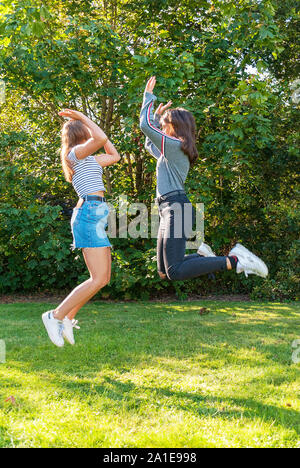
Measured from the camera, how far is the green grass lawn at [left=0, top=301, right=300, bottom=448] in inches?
95.3

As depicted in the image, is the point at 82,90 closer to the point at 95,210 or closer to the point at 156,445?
the point at 95,210

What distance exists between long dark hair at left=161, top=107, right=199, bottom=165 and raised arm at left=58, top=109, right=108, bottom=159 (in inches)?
24.6

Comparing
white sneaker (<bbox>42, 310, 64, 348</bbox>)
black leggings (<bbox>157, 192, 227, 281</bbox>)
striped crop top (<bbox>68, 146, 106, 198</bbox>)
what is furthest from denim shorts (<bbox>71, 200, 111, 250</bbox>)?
white sneaker (<bbox>42, 310, 64, 348</bbox>)

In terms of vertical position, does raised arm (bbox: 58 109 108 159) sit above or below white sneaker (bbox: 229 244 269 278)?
above

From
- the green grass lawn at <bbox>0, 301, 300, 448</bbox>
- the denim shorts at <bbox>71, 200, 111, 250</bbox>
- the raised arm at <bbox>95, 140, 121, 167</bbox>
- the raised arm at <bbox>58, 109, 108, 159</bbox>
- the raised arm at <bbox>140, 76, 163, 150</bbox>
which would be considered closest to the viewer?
the green grass lawn at <bbox>0, 301, 300, 448</bbox>

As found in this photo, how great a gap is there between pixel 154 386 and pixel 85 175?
165 centimetres

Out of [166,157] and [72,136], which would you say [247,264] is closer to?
[166,157]

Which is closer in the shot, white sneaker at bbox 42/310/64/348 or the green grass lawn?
the green grass lawn

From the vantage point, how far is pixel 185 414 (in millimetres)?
2705

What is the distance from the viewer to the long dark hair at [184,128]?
3.38 metres

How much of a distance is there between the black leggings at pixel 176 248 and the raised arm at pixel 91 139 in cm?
65

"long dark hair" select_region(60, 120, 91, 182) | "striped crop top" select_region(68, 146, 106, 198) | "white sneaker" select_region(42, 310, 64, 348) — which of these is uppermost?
"long dark hair" select_region(60, 120, 91, 182)

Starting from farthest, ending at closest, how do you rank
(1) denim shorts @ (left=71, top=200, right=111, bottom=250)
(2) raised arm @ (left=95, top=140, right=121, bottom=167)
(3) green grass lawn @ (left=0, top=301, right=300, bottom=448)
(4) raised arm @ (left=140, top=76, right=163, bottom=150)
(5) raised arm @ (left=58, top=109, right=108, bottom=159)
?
(2) raised arm @ (left=95, top=140, right=121, bottom=167) → (4) raised arm @ (left=140, top=76, right=163, bottom=150) → (1) denim shorts @ (left=71, top=200, right=111, bottom=250) → (5) raised arm @ (left=58, top=109, right=108, bottom=159) → (3) green grass lawn @ (left=0, top=301, right=300, bottom=448)

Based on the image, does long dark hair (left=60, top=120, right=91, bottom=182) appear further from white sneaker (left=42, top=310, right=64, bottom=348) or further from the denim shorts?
white sneaker (left=42, top=310, right=64, bottom=348)
